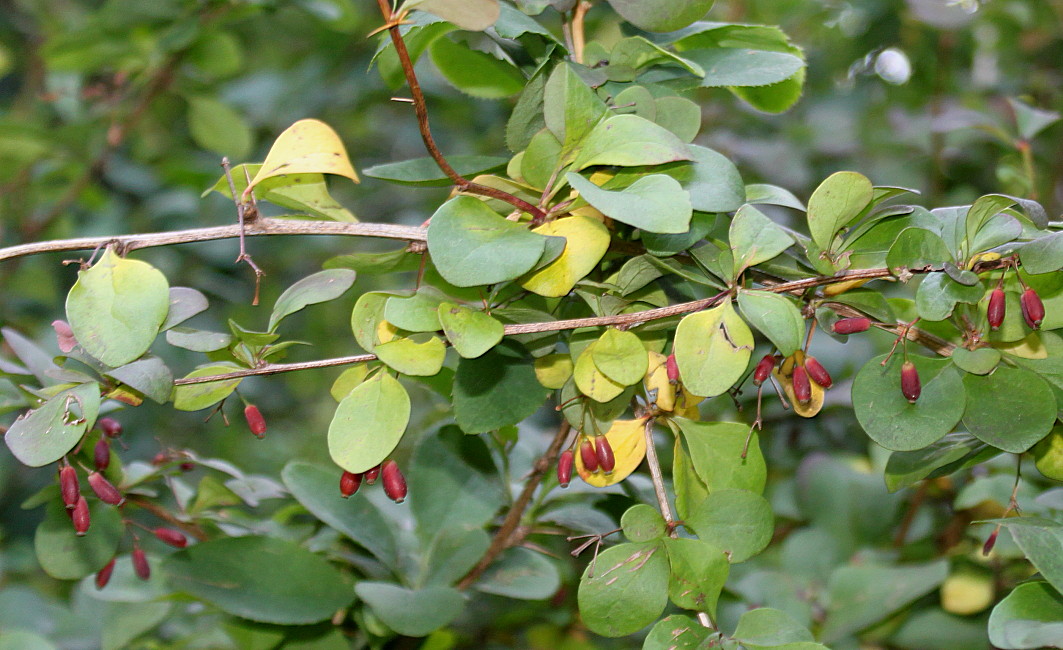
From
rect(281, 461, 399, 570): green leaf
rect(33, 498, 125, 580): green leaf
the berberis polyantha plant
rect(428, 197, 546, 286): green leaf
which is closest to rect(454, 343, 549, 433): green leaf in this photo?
the berberis polyantha plant

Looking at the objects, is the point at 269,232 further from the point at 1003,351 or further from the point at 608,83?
the point at 1003,351

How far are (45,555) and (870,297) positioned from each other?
24.2 inches

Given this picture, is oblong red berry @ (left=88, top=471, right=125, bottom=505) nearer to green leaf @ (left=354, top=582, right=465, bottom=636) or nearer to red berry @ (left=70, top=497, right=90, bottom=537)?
red berry @ (left=70, top=497, right=90, bottom=537)

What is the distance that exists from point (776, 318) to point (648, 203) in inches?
3.6

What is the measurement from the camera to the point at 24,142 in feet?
3.99

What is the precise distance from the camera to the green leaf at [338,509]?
0.67 meters

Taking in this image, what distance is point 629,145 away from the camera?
1.53 feet

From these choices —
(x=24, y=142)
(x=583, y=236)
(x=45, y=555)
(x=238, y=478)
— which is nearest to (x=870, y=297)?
(x=583, y=236)

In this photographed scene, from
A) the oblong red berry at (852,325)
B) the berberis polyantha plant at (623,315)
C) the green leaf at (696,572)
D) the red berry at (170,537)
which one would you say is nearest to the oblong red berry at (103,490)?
the berberis polyantha plant at (623,315)

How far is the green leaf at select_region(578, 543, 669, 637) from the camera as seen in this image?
46cm

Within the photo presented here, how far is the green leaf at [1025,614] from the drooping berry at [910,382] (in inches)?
5.0

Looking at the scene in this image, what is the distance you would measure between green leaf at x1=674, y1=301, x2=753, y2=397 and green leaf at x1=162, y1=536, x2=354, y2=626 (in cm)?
36

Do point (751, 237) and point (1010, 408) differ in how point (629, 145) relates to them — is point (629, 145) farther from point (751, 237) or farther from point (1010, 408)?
point (1010, 408)

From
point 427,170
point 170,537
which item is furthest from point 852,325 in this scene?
point 170,537
